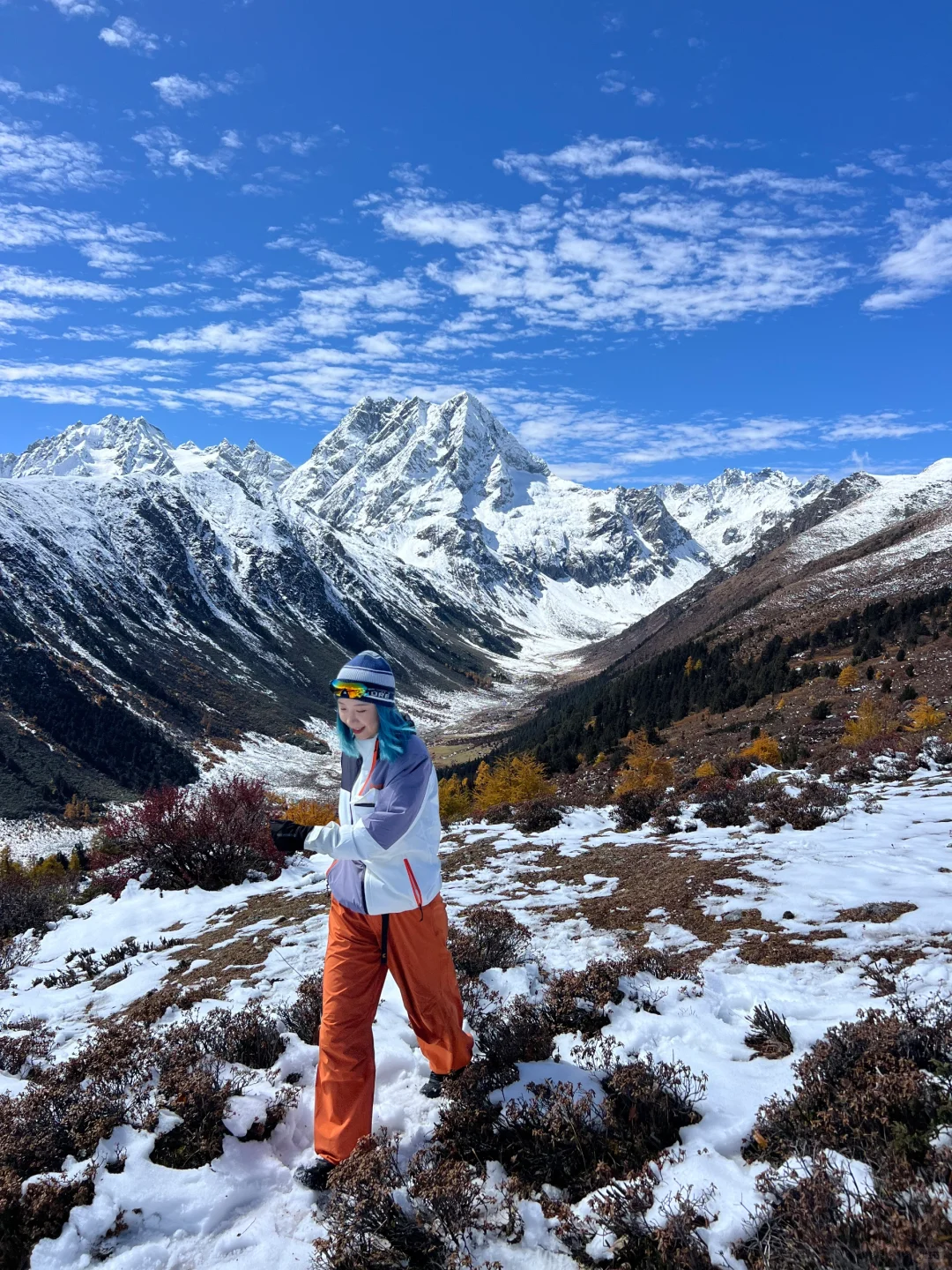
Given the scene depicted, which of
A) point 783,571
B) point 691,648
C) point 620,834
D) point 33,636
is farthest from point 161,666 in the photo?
point 620,834

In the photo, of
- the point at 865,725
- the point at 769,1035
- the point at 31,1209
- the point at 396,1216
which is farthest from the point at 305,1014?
the point at 865,725

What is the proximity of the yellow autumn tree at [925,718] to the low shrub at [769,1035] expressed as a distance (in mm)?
25767

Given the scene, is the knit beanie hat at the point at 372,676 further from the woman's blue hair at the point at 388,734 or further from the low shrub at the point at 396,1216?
the low shrub at the point at 396,1216

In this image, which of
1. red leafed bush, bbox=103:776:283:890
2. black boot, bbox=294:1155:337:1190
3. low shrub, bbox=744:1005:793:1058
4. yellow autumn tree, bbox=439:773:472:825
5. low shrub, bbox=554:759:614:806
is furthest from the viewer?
yellow autumn tree, bbox=439:773:472:825

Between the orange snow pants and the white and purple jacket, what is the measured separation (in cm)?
18

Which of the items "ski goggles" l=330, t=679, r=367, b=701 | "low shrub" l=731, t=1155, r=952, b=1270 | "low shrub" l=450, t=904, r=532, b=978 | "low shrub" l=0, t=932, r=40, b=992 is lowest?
"low shrub" l=0, t=932, r=40, b=992

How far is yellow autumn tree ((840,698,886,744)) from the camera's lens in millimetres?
27047

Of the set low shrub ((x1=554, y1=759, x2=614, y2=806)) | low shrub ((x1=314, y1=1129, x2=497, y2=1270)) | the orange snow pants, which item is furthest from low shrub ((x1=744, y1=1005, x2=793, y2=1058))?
low shrub ((x1=554, y1=759, x2=614, y2=806))

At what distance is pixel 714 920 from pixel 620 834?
21.1ft

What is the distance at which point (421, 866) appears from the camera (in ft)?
15.1

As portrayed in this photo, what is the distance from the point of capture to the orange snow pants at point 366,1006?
14.0 feet

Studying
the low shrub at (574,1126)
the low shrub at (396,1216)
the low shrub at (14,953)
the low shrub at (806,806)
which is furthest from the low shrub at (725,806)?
the low shrub at (14,953)

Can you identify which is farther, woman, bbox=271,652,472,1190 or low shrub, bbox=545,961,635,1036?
low shrub, bbox=545,961,635,1036

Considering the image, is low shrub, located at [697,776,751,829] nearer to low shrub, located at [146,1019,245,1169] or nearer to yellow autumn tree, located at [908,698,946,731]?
low shrub, located at [146,1019,245,1169]
